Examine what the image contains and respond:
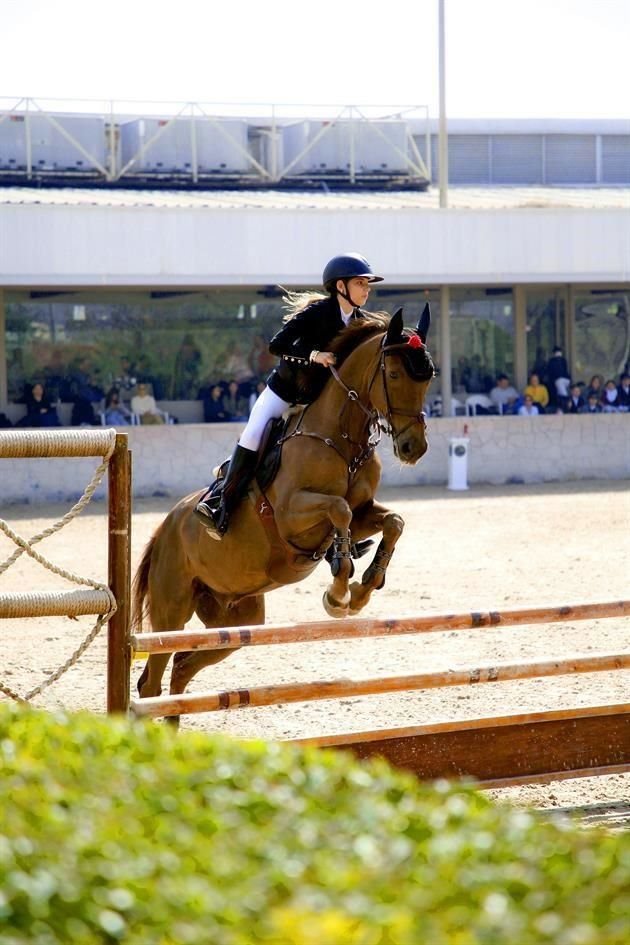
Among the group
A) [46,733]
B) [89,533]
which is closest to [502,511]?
[89,533]

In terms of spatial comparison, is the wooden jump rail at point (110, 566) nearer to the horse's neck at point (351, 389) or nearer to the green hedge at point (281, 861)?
the horse's neck at point (351, 389)

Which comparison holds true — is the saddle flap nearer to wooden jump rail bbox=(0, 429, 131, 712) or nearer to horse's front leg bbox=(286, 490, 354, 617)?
horse's front leg bbox=(286, 490, 354, 617)

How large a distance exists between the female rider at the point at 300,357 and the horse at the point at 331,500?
2.9 inches

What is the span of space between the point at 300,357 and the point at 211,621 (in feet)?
5.79

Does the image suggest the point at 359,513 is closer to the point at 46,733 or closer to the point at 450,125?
the point at 46,733

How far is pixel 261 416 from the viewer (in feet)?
23.0

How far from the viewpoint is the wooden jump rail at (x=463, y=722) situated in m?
5.12

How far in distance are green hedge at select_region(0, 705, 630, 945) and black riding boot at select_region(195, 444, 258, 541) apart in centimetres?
419

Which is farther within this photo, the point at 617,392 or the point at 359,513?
the point at 617,392

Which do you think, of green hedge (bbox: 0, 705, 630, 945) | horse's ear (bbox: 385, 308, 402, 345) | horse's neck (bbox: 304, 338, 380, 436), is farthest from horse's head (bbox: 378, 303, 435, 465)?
green hedge (bbox: 0, 705, 630, 945)

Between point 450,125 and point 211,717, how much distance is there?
29.5m

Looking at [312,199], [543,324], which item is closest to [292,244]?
[312,199]

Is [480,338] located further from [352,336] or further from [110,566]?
[110,566]

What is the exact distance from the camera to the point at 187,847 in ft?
7.32
